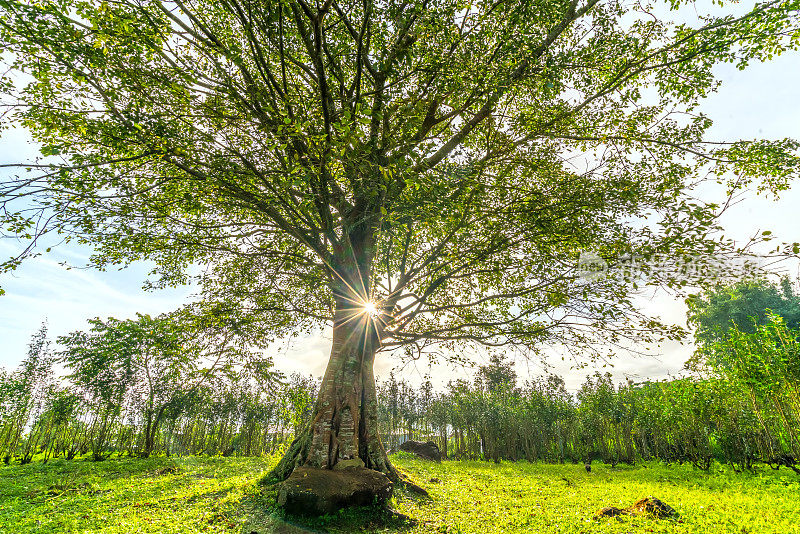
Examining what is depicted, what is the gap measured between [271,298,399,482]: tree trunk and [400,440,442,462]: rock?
24.8 m

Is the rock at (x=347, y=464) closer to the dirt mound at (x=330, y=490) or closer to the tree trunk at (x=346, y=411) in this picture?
the dirt mound at (x=330, y=490)

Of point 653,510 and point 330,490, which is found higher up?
point 330,490

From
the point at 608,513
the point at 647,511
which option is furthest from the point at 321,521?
the point at 647,511

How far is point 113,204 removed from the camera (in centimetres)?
750

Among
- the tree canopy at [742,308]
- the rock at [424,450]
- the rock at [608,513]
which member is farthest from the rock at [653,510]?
the tree canopy at [742,308]

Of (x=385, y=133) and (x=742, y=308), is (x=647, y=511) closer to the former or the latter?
(x=385, y=133)

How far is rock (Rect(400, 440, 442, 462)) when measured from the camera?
3181 cm

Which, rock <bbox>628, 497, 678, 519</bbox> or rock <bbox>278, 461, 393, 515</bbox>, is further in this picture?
rock <bbox>628, 497, 678, 519</bbox>

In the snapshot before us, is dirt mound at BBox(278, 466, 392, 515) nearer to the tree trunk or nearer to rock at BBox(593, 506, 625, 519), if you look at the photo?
the tree trunk

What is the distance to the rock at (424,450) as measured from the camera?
3181cm

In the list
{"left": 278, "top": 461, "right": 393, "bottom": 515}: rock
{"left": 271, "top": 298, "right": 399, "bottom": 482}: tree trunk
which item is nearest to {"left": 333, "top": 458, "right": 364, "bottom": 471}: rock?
{"left": 278, "top": 461, "right": 393, "bottom": 515}: rock

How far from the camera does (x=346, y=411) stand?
31.4 feet

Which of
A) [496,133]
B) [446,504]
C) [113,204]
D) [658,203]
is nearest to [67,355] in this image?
[113,204]

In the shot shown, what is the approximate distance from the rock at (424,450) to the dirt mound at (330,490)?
87.8 ft
